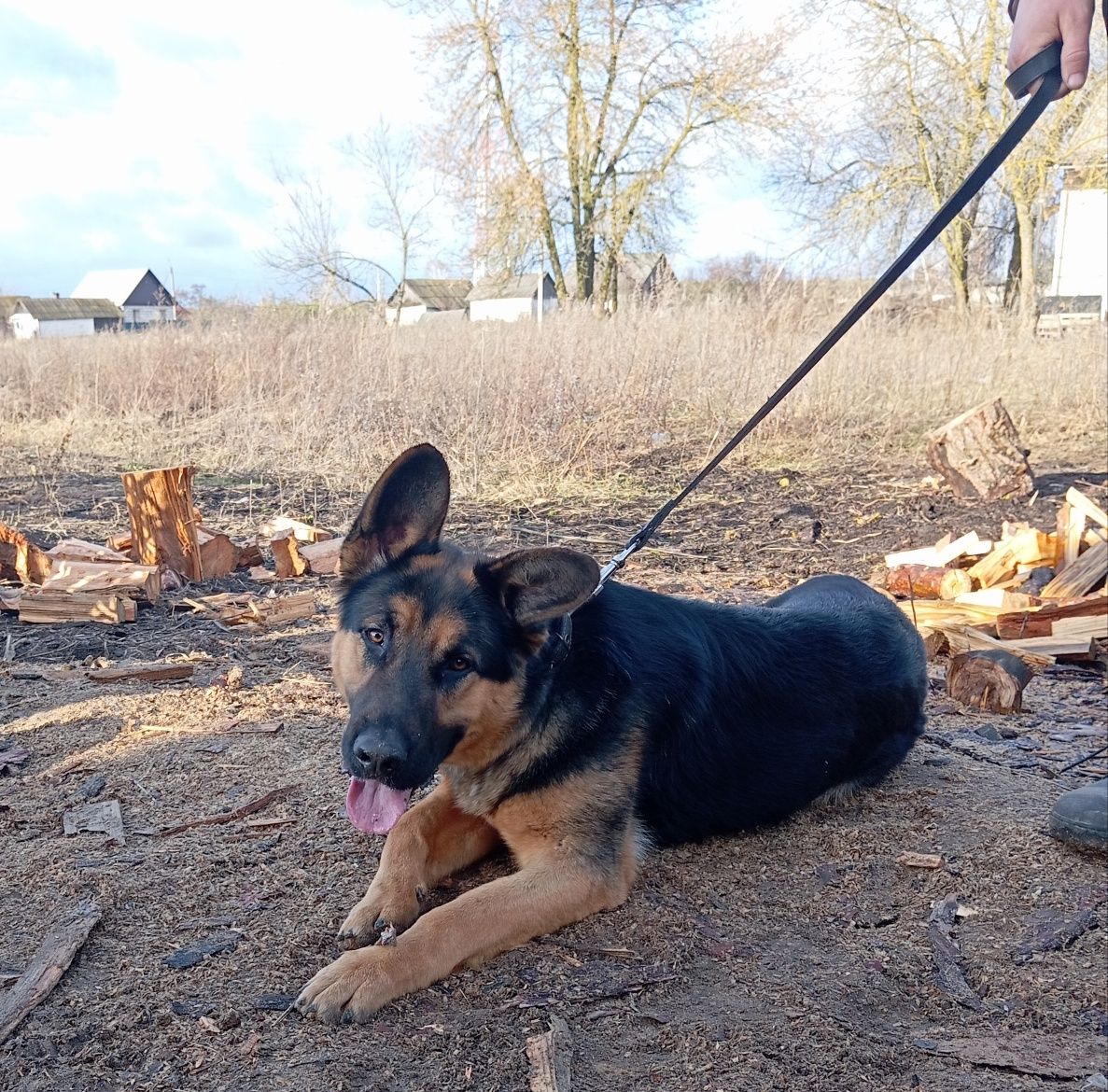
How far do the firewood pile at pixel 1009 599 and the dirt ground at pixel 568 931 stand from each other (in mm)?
274

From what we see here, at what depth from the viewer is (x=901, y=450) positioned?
13234mm

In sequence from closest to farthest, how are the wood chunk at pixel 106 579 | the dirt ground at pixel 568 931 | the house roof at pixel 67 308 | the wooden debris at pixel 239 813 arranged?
1. the dirt ground at pixel 568 931
2. the wooden debris at pixel 239 813
3. the wood chunk at pixel 106 579
4. the house roof at pixel 67 308

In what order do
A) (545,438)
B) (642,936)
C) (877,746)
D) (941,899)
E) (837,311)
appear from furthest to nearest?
1. (837,311)
2. (545,438)
3. (877,746)
4. (941,899)
5. (642,936)

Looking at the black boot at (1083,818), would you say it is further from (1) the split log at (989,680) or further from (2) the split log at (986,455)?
→ (2) the split log at (986,455)

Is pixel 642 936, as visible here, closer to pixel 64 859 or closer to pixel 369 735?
pixel 369 735

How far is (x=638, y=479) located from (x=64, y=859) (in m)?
9.06

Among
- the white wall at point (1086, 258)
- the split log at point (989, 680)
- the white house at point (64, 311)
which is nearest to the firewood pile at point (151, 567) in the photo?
the split log at point (989, 680)

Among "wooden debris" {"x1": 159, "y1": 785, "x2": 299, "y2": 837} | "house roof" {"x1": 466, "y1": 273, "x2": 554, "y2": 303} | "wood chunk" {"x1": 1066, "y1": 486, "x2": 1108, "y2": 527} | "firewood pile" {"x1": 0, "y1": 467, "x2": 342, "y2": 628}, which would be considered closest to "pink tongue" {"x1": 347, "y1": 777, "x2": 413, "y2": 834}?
"wooden debris" {"x1": 159, "y1": 785, "x2": 299, "y2": 837}

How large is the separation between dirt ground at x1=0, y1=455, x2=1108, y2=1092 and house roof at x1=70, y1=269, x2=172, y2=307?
3669 inches

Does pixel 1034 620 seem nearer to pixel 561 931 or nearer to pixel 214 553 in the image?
pixel 561 931

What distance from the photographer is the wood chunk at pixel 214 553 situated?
723 centimetres

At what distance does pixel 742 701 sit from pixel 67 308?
89.9 m

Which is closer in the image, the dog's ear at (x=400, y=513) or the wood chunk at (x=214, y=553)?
the dog's ear at (x=400, y=513)

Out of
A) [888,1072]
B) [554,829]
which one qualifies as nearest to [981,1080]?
Result: [888,1072]
